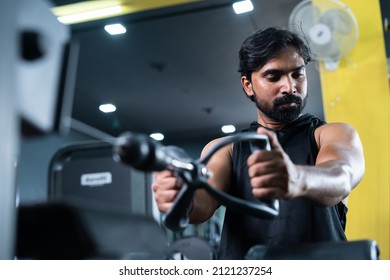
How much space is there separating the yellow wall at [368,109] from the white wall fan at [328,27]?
2.4 inches

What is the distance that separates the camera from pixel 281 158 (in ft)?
1.51

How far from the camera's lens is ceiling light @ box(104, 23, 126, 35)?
242cm

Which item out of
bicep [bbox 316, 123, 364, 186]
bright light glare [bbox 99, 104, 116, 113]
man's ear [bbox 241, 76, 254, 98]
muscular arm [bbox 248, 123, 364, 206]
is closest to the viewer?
muscular arm [bbox 248, 123, 364, 206]

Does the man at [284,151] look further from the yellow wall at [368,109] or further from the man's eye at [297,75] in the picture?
the yellow wall at [368,109]

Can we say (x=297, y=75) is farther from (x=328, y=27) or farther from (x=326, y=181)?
(x=328, y=27)

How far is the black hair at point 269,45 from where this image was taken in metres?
0.90

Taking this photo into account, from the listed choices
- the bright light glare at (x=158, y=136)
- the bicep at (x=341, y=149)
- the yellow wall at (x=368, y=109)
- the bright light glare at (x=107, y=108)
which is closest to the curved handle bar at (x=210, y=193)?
the bicep at (x=341, y=149)

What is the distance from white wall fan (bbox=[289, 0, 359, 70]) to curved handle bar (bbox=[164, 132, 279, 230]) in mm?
1159

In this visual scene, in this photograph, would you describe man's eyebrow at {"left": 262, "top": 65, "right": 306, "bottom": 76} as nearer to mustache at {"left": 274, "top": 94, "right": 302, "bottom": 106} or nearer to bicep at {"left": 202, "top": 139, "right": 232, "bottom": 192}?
mustache at {"left": 274, "top": 94, "right": 302, "bottom": 106}

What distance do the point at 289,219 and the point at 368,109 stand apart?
848 millimetres

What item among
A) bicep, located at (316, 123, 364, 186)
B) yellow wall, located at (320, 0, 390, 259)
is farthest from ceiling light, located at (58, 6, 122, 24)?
bicep, located at (316, 123, 364, 186)

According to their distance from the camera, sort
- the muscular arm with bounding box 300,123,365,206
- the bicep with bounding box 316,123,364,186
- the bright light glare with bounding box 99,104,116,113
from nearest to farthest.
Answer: the muscular arm with bounding box 300,123,365,206 → the bicep with bounding box 316,123,364,186 → the bright light glare with bounding box 99,104,116,113
